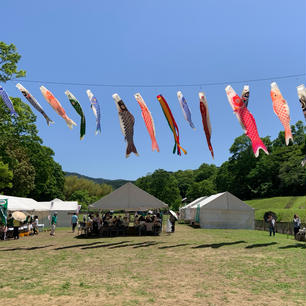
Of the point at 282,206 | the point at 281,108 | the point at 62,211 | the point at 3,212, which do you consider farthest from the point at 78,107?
the point at 282,206

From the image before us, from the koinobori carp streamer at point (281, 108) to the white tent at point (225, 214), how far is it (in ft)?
42.0

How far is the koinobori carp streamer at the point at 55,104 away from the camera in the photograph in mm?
11898

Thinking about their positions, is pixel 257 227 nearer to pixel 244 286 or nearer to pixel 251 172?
pixel 244 286

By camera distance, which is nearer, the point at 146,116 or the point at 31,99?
the point at 31,99

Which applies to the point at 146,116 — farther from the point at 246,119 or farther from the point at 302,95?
the point at 302,95

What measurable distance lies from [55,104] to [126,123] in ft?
10.0

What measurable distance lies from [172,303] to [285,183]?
5131 cm

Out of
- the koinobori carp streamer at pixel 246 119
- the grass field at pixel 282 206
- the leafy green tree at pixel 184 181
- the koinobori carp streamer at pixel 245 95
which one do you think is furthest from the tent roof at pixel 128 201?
the leafy green tree at pixel 184 181

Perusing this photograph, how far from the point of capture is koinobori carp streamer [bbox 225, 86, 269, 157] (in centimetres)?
1142

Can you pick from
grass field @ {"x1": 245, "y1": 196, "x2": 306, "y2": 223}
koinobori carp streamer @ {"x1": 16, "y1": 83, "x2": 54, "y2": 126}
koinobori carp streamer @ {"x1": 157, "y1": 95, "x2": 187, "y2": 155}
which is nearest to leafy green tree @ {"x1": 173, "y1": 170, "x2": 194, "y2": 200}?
grass field @ {"x1": 245, "y1": 196, "x2": 306, "y2": 223}

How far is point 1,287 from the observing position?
20.1 feet

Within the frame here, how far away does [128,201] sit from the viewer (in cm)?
1722

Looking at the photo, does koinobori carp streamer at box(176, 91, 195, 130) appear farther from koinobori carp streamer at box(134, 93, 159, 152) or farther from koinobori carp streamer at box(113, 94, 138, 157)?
koinobori carp streamer at box(113, 94, 138, 157)

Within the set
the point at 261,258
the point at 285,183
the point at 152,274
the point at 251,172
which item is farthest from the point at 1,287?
the point at 251,172
